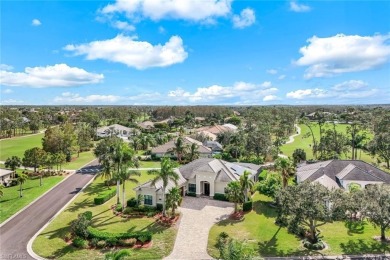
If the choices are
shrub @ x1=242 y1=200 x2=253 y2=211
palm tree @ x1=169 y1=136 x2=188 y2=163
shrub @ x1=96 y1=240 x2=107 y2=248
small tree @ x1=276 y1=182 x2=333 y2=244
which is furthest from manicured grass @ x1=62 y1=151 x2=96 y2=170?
small tree @ x1=276 y1=182 x2=333 y2=244

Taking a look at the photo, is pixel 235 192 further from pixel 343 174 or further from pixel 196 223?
pixel 343 174

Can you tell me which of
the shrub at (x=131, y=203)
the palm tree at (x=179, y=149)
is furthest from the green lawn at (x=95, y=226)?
the palm tree at (x=179, y=149)

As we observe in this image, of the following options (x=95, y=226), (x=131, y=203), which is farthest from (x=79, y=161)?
(x=95, y=226)

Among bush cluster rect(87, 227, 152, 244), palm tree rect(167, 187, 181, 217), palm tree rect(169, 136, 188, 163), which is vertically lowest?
bush cluster rect(87, 227, 152, 244)

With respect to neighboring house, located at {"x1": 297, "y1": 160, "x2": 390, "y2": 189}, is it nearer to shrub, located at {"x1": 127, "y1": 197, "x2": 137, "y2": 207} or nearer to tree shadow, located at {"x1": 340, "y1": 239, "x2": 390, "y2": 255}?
tree shadow, located at {"x1": 340, "y1": 239, "x2": 390, "y2": 255}

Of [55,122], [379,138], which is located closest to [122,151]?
[379,138]

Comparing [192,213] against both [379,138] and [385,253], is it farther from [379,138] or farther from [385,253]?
[379,138]

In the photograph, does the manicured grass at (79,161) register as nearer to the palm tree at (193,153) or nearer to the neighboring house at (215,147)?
the palm tree at (193,153)
